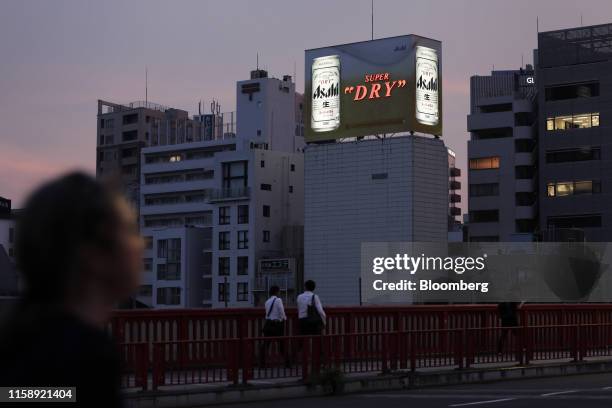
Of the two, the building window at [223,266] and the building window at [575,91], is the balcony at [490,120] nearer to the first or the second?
the building window at [575,91]

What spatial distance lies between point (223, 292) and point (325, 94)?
26773 mm

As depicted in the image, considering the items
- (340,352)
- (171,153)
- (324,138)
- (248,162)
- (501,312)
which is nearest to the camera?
(340,352)

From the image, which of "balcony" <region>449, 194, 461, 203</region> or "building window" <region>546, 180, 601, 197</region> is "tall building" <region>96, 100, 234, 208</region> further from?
"building window" <region>546, 180, 601, 197</region>

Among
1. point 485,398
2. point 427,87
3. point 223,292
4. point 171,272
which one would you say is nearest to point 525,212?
point 427,87

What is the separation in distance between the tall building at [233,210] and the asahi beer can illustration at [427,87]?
23.1 meters

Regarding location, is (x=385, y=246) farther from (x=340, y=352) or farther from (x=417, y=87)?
(x=340, y=352)

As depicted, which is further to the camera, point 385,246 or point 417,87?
point 385,246

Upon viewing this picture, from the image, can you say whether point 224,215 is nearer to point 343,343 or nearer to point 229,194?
point 229,194

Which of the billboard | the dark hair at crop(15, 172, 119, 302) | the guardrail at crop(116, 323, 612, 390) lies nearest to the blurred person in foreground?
the dark hair at crop(15, 172, 119, 302)

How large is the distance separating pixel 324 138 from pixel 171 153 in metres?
39.0

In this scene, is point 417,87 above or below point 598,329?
above

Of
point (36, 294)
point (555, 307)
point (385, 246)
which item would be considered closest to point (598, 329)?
point (555, 307)

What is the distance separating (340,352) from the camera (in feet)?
68.9

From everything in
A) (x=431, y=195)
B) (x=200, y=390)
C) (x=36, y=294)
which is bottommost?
(x=200, y=390)
